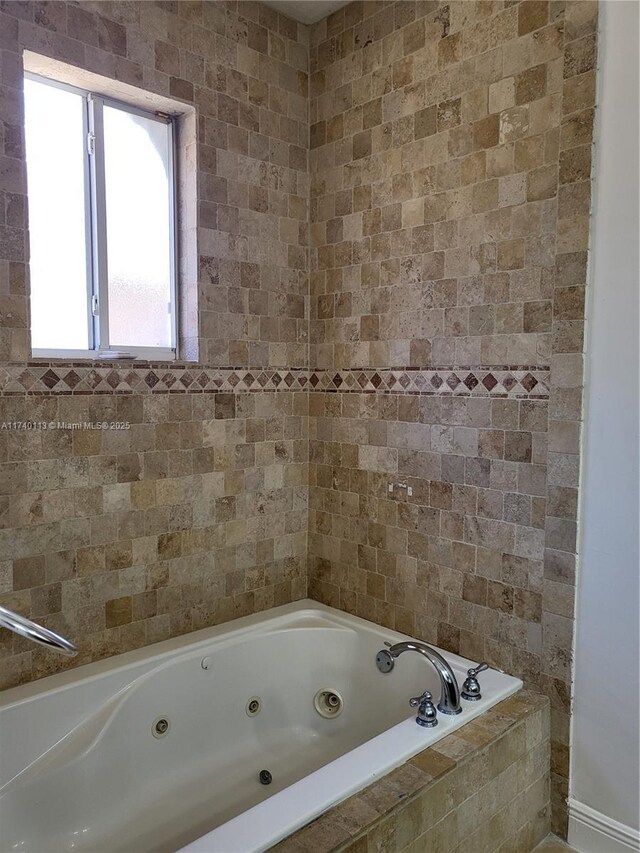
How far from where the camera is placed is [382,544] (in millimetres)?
2545

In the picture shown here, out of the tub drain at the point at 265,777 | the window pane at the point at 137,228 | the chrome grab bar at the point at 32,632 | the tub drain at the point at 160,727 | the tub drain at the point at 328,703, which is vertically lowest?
the tub drain at the point at 265,777

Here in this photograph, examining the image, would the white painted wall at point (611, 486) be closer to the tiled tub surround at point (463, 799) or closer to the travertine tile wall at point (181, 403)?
the tiled tub surround at point (463, 799)

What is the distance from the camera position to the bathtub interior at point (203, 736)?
74.0 inches

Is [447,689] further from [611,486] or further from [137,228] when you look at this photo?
[137,228]

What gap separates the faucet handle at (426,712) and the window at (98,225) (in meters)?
1.54

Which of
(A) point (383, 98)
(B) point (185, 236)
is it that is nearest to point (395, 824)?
(B) point (185, 236)

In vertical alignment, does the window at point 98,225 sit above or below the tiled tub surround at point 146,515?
above

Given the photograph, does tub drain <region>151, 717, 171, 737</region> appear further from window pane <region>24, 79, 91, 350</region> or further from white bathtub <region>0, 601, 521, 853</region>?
window pane <region>24, 79, 91, 350</region>

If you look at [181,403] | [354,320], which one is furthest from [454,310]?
[181,403]

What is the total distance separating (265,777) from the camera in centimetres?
220

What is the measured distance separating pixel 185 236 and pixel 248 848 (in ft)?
6.57

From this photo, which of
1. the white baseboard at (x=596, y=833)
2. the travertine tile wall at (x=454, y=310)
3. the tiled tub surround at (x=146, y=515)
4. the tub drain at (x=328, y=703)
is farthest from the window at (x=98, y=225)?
the white baseboard at (x=596, y=833)

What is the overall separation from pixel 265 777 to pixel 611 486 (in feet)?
4.97

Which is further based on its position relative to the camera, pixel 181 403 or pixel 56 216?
pixel 181 403
